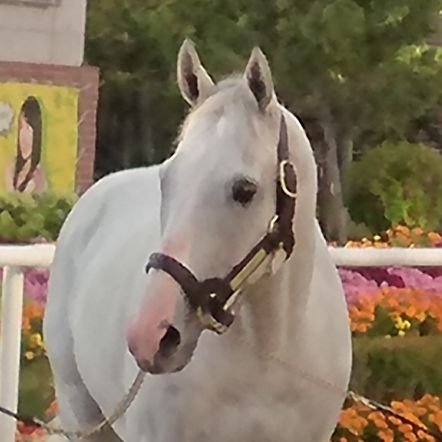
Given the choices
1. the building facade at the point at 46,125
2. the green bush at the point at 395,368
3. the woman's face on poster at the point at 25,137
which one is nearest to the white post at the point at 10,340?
the green bush at the point at 395,368

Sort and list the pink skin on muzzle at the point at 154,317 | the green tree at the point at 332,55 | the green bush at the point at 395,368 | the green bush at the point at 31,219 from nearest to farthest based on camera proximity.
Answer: the pink skin on muzzle at the point at 154,317 < the green bush at the point at 395,368 < the green bush at the point at 31,219 < the green tree at the point at 332,55

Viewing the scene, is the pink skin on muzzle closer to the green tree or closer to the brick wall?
the brick wall

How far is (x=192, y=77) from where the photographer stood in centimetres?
246

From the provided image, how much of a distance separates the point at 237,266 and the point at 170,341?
0.19 meters

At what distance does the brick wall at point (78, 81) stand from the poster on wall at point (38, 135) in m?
0.05

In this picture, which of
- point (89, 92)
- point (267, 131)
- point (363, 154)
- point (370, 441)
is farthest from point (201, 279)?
point (363, 154)

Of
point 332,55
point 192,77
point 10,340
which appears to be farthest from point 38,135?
point 192,77

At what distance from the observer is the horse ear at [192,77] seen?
2414 mm

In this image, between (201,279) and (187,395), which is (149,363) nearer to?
(201,279)

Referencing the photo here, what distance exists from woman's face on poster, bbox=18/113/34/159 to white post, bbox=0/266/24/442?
823 centimetres

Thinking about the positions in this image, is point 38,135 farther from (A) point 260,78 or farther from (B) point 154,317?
(B) point 154,317

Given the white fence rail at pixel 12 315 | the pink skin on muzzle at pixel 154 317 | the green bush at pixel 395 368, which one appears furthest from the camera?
the green bush at pixel 395 368

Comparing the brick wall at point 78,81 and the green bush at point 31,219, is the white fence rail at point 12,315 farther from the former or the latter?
the brick wall at point 78,81

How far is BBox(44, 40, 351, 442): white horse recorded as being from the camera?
7.22 ft
